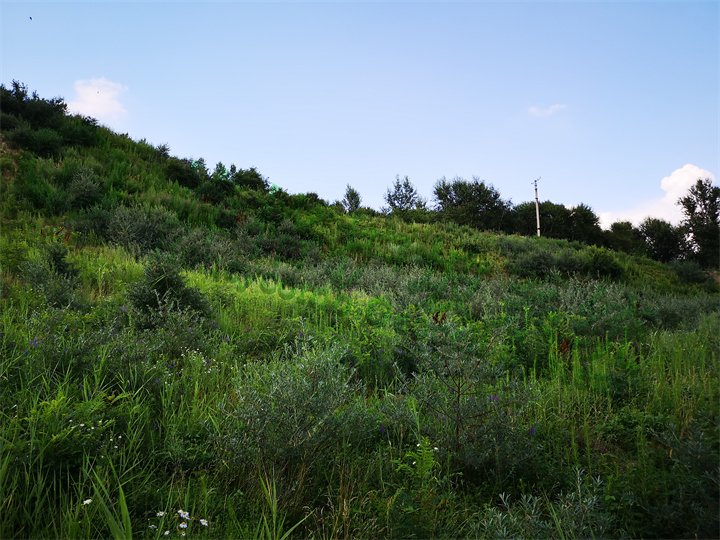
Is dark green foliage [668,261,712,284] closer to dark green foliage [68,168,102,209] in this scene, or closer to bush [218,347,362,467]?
bush [218,347,362,467]

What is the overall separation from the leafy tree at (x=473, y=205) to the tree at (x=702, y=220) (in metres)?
15.3

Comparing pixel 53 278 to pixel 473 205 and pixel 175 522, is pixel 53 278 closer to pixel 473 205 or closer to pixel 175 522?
pixel 175 522

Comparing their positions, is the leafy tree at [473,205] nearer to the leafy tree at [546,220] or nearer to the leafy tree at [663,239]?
the leafy tree at [546,220]

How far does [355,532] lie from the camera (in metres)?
1.59

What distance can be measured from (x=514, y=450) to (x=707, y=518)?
76cm

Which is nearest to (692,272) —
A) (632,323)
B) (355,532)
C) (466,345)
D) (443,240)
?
(443,240)

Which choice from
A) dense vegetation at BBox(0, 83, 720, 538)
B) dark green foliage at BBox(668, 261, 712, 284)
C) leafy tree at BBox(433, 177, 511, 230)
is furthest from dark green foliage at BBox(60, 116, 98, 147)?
leafy tree at BBox(433, 177, 511, 230)

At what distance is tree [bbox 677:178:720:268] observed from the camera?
28.0 m

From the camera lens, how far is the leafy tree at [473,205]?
41.4 m

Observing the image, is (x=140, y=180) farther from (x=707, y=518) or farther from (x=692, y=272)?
(x=692, y=272)

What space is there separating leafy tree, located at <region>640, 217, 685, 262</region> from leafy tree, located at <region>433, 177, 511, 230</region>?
12821mm

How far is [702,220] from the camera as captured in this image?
3112cm

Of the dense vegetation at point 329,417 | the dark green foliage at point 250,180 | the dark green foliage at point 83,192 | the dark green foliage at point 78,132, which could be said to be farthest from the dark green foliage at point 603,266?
the dark green foliage at point 78,132

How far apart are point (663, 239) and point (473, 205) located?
679 inches
